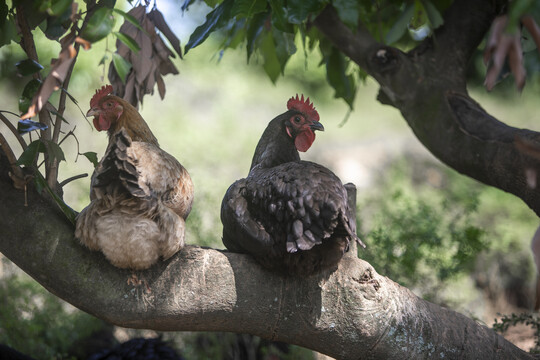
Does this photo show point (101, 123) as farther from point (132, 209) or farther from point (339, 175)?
point (339, 175)

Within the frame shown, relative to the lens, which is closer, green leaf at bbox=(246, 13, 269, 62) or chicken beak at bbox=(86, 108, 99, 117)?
chicken beak at bbox=(86, 108, 99, 117)

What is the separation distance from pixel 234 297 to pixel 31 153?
78 cm

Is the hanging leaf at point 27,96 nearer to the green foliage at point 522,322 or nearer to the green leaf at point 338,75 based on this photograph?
the green leaf at point 338,75

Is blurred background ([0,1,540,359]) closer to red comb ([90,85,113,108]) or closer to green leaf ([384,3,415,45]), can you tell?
red comb ([90,85,113,108])

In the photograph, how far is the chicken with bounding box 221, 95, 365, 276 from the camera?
1586 mm

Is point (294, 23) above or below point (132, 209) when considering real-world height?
above

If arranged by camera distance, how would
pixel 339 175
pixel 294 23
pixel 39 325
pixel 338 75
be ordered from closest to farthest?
pixel 294 23 < pixel 338 75 < pixel 39 325 < pixel 339 175

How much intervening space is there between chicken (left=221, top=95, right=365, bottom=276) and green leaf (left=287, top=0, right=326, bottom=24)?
1.58 ft

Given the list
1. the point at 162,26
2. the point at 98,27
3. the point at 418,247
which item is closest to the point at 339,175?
the point at 418,247

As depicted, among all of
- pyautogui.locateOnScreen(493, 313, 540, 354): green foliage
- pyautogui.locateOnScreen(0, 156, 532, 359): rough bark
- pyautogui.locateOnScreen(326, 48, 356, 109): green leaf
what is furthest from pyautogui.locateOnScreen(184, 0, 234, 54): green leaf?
pyautogui.locateOnScreen(493, 313, 540, 354): green foliage

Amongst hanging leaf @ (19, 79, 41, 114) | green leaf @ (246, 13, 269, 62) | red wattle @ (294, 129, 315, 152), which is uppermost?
green leaf @ (246, 13, 269, 62)

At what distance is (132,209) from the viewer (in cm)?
162

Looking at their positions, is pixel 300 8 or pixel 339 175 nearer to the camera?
pixel 300 8

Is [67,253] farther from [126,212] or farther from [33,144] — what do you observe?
[33,144]
